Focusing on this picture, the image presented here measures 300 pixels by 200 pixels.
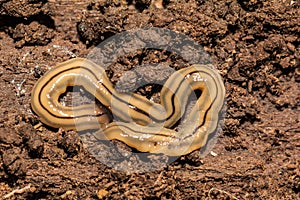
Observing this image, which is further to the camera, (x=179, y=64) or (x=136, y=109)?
(x=179, y=64)

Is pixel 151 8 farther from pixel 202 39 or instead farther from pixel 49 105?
pixel 49 105

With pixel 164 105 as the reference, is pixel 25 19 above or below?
above

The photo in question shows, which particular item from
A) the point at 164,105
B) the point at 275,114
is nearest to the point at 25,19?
the point at 164,105

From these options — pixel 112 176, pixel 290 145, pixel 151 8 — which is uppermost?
pixel 151 8

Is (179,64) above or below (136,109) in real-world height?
above
